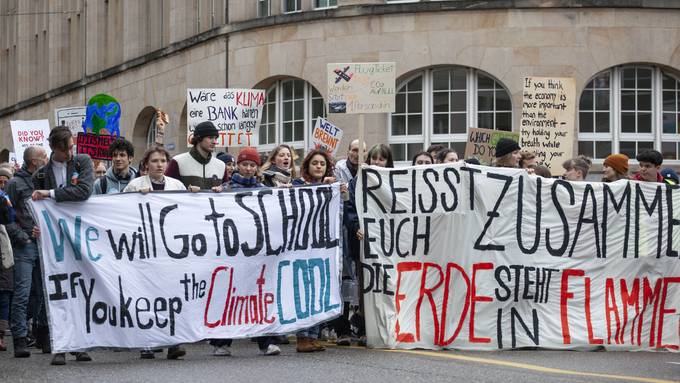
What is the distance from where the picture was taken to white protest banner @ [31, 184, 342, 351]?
445 inches

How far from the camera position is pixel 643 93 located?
2916 cm

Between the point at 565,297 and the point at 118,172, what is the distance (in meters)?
4.03

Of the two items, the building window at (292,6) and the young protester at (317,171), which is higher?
the building window at (292,6)

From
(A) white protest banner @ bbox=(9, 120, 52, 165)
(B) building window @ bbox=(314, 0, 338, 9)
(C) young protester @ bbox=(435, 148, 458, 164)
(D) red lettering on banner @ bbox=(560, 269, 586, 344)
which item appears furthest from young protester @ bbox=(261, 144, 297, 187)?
(B) building window @ bbox=(314, 0, 338, 9)

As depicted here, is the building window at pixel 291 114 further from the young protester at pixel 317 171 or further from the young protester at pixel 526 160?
the young protester at pixel 317 171

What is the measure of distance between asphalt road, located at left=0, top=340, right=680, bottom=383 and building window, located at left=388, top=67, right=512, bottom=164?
673 inches

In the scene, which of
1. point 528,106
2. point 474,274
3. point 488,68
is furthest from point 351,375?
point 488,68

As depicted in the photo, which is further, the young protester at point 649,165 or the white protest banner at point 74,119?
the white protest banner at point 74,119

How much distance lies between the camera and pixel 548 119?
20.4m

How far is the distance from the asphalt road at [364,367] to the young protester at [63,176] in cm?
61

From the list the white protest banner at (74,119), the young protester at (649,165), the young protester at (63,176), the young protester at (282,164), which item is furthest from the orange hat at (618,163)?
the white protest banner at (74,119)

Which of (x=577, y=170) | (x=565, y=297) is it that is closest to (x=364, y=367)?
(x=565, y=297)

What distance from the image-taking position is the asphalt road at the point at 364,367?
981cm

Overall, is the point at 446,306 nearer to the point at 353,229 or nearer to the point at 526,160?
the point at 353,229
